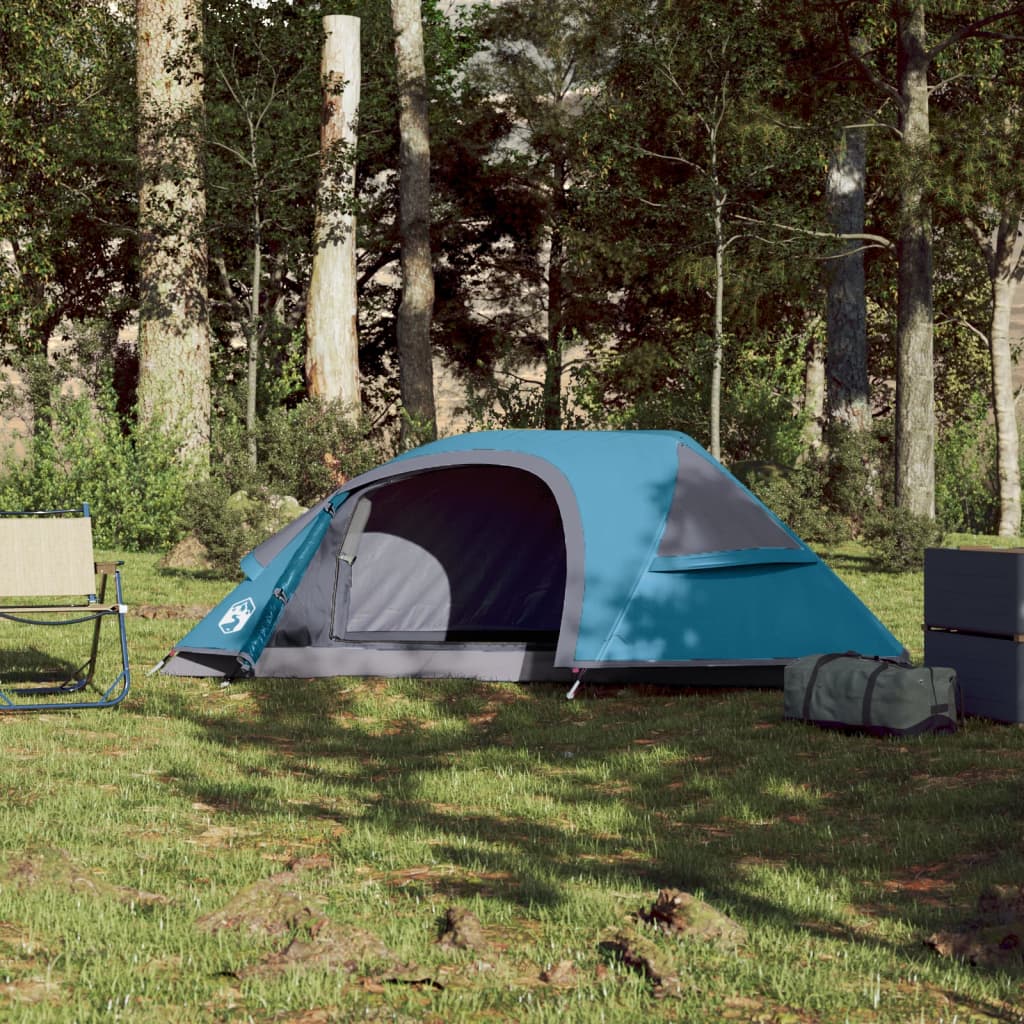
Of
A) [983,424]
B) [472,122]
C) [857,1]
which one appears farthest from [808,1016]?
[983,424]

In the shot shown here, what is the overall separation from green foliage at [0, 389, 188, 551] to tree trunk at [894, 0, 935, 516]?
30.1ft

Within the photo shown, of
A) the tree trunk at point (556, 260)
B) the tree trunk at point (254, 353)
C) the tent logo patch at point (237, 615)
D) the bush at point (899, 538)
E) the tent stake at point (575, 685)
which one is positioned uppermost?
the tree trunk at point (556, 260)

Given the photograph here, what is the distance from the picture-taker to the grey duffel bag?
7.70 meters

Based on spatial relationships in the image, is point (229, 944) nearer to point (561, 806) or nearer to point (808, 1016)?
point (808, 1016)

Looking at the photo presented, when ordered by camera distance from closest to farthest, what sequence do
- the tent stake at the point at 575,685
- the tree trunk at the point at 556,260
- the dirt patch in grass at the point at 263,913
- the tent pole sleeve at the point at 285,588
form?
the dirt patch in grass at the point at 263,913 → the tent stake at the point at 575,685 → the tent pole sleeve at the point at 285,588 → the tree trunk at the point at 556,260

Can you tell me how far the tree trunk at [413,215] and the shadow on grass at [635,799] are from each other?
49.6 ft

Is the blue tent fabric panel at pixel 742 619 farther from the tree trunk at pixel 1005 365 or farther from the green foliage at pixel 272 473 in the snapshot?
the tree trunk at pixel 1005 365

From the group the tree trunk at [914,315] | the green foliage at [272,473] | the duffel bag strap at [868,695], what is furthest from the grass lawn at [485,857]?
the tree trunk at [914,315]

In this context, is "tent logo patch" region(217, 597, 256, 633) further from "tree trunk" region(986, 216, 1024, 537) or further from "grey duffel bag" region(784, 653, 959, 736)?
"tree trunk" region(986, 216, 1024, 537)

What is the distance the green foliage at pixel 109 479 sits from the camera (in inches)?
771

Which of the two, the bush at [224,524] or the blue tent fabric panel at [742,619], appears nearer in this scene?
the blue tent fabric panel at [742,619]

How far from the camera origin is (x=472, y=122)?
3241cm

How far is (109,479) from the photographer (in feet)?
64.1

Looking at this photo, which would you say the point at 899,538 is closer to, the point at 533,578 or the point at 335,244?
the point at 533,578
